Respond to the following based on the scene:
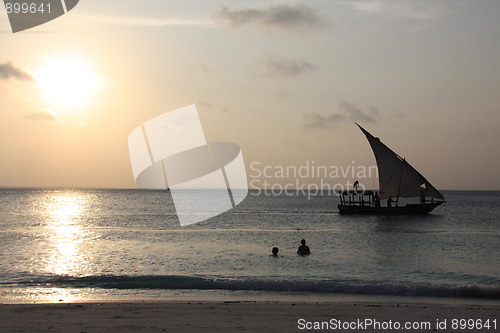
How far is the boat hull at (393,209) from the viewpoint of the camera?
64188mm

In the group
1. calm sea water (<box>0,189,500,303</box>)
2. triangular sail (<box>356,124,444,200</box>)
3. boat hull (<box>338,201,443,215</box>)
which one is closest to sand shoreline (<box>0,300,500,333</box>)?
calm sea water (<box>0,189,500,303</box>)

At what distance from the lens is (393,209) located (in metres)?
64.4

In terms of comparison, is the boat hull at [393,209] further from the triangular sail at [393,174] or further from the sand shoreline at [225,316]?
the sand shoreline at [225,316]

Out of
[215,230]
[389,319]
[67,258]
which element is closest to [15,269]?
[67,258]

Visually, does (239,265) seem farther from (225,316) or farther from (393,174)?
(393,174)

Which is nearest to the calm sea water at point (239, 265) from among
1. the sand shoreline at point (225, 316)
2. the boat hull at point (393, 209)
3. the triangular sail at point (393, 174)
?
the sand shoreline at point (225, 316)

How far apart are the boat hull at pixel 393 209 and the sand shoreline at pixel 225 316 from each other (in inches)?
1922

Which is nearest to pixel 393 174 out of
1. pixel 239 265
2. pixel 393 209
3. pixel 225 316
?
pixel 393 209

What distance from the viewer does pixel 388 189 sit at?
5922 cm

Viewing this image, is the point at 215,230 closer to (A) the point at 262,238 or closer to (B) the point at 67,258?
(A) the point at 262,238

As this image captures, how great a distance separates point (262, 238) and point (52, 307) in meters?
26.9

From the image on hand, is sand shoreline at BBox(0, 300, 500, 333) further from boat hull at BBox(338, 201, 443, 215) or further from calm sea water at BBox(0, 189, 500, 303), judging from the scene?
boat hull at BBox(338, 201, 443, 215)

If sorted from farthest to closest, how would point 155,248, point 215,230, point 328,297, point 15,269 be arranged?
point 215,230, point 155,248, point 15,269, point 328,297

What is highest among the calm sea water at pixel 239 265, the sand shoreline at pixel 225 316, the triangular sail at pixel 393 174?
the sand shoreline at pixel 225 316
